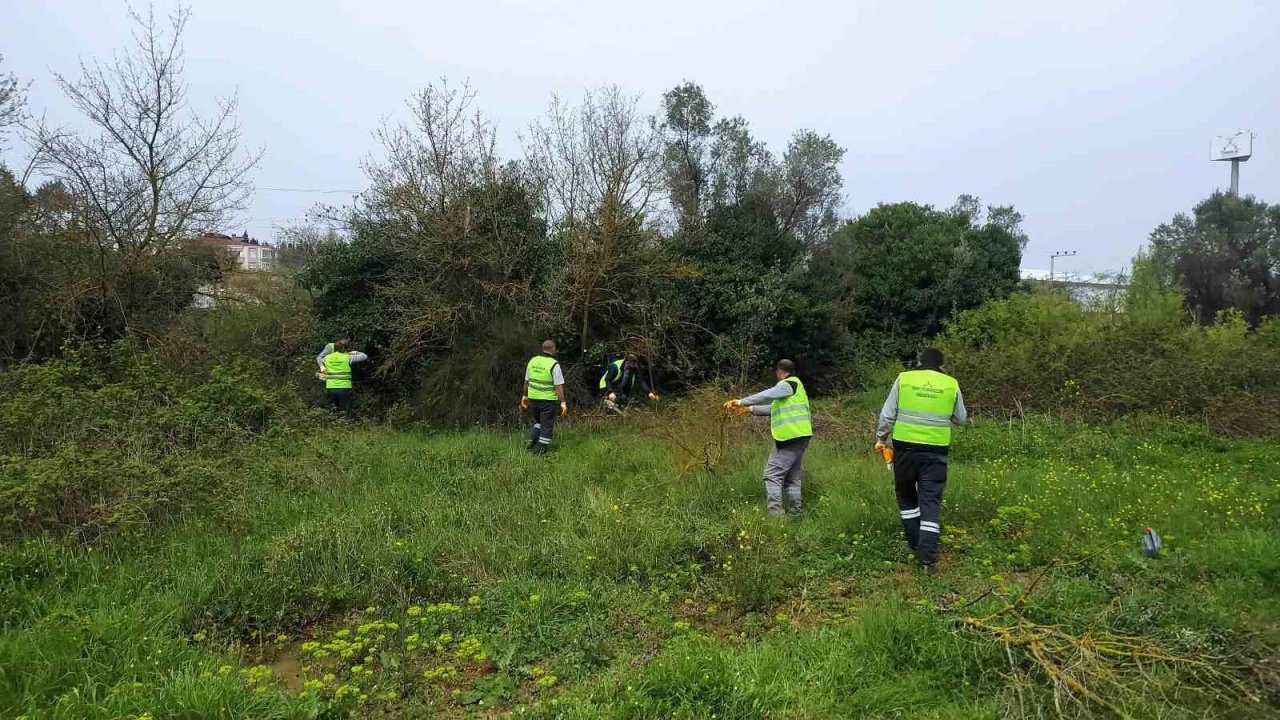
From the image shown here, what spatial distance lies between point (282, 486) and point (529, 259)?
6.68m

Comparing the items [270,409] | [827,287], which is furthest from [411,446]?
[827,287]

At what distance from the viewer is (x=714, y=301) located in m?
15.7

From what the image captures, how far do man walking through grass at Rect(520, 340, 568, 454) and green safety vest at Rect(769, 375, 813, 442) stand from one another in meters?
3.81

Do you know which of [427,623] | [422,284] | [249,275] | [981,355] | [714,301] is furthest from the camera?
[714,301]

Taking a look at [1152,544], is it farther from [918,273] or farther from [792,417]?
[918,273]

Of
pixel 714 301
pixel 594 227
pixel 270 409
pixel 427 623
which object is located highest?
pixel 594 227

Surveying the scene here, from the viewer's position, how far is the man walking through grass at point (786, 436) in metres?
6.56

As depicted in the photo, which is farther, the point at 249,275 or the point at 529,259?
the point at 249,275

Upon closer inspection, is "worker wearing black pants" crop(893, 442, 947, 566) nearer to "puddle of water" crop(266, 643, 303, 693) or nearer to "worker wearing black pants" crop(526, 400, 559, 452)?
"puddle of water" crop(266, 643, 303, 693)

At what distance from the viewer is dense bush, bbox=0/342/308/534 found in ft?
17.7

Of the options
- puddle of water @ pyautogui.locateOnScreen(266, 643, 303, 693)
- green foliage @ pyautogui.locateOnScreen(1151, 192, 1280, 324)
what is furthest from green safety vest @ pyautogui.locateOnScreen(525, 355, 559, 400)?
green foliage @ pyautogui.locateOnScreen(1151, 192, 1280, 324)

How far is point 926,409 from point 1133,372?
7.69m

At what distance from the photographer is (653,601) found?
467cm

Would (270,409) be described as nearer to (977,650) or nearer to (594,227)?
(594,227)
